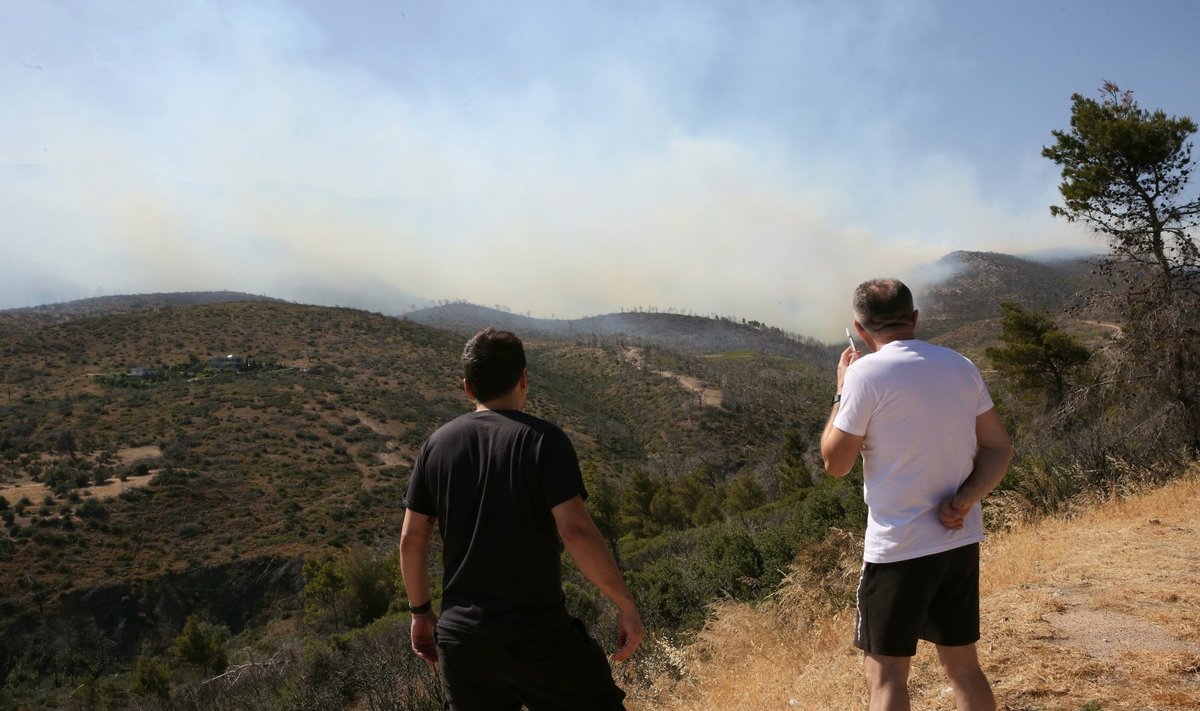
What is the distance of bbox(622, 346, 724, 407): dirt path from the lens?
7300cm

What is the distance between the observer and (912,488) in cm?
234

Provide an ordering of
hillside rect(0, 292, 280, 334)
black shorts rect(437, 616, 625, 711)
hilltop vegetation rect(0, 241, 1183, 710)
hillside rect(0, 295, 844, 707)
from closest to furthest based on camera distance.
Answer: black shorts rect(437, 616, 625, 711)
hilltop vegetation rect(0, 241, 1183, 710)
hillside rect(0, 295, 844, 707)
hillside rect(0, 292, 280, 334)

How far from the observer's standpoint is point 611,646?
7.83 metres

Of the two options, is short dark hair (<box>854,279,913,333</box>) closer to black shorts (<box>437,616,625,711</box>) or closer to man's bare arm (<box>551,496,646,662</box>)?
man's bare arm (<box>551,496,646,662</box>)

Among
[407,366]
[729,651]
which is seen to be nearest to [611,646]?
[729,651]

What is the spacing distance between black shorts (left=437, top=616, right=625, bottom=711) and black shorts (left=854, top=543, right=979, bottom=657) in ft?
2.93

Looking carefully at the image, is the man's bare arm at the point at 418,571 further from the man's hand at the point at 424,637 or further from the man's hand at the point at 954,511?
the man's hand at the point at 954,511

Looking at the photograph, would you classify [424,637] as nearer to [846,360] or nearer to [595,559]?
[595,559]

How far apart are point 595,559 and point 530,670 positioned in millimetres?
380

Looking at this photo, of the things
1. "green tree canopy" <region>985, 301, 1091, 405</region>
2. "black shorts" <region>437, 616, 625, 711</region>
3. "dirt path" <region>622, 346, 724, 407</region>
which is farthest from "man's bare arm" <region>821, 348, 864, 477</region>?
"dirt path" <region>622, 346, 724, 407</region>

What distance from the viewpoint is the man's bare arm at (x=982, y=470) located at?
230 centimetres

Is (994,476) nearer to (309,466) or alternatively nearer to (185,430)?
(309,466)

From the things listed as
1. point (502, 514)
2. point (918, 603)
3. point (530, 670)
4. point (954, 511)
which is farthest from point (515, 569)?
point (954, 511)

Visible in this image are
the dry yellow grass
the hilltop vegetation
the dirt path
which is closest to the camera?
the dry yellow grass
